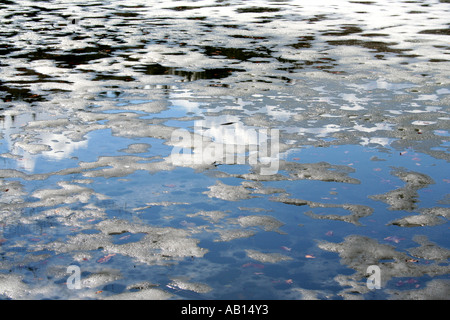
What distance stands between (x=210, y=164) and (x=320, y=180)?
4.39 ft

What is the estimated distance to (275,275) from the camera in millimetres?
4699

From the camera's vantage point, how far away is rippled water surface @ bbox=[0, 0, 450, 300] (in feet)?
15.6

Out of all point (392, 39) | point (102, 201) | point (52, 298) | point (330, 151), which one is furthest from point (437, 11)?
point (52, 298)

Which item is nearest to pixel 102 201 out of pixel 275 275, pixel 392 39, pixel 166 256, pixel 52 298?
pixel 166 256

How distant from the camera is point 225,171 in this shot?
6.89 meters

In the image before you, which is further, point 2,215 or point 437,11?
point 437,11

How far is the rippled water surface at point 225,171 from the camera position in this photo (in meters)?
4.74

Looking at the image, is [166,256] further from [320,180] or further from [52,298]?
[320,180]
